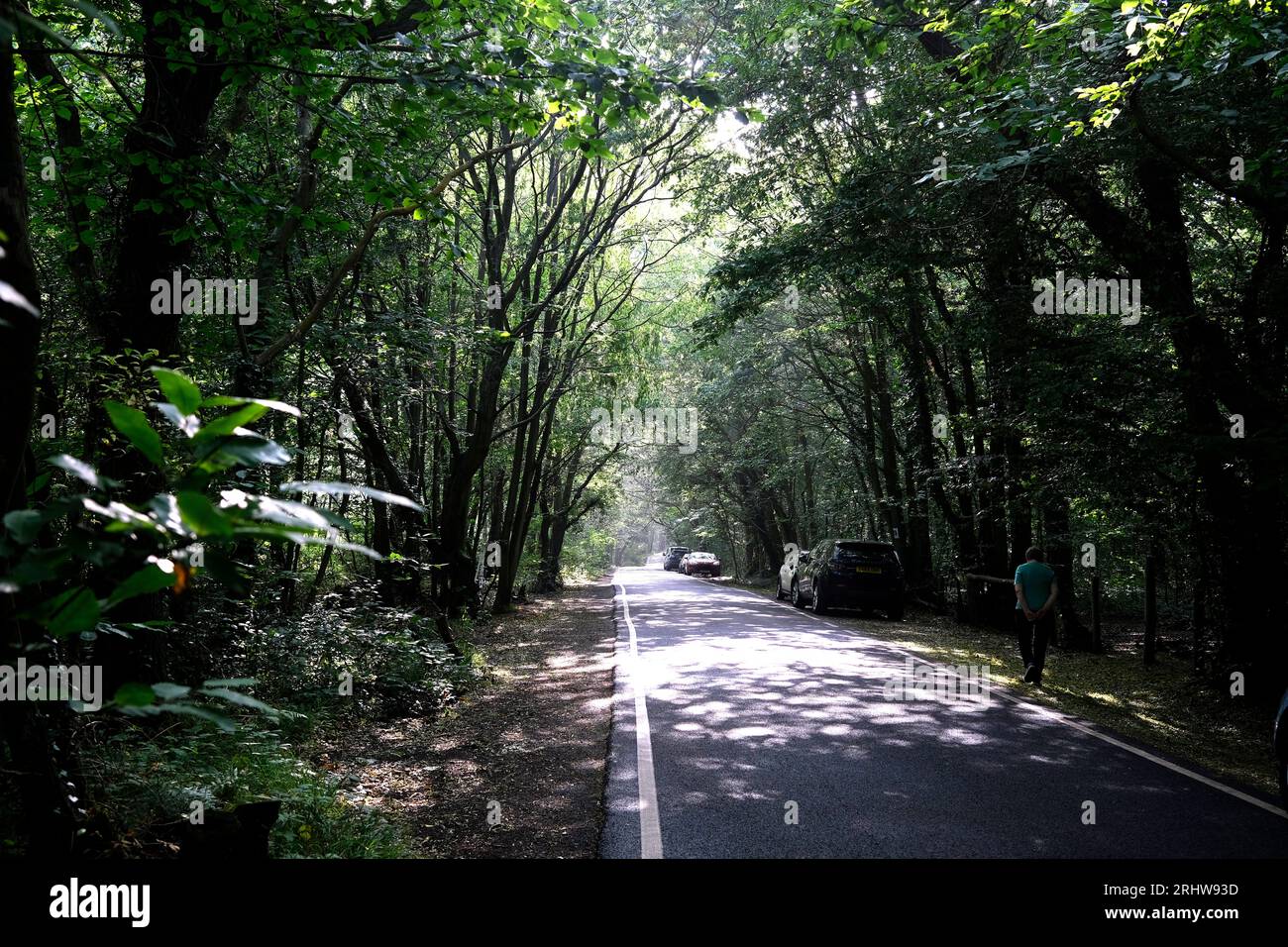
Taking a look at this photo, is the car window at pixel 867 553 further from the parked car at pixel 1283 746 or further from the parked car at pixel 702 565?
the parked car at pixel 702 565

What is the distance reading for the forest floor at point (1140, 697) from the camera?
788 cm

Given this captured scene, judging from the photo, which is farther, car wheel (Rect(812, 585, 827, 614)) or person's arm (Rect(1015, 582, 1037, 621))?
car wheel (Rect(812, 585, 827, 614))

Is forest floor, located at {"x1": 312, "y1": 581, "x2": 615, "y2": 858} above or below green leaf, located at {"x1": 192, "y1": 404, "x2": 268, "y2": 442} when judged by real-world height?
below

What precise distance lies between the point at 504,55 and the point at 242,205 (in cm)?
246

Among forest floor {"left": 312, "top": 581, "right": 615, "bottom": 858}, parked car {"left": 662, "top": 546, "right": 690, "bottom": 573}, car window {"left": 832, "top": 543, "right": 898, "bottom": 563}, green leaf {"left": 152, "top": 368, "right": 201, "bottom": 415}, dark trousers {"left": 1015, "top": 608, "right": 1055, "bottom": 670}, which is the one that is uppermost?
green leaf {"left": 152, "top": 368, "right": 201, "bottom": 415}

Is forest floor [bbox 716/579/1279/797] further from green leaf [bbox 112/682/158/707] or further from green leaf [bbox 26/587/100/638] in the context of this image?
green leaf [bbox 26/587/100/638]

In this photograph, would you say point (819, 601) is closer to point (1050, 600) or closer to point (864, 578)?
point (864, 578)

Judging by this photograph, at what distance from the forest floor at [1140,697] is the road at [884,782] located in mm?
538

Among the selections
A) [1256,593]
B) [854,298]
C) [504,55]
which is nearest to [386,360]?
[504,55]

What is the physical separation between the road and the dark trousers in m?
0.95

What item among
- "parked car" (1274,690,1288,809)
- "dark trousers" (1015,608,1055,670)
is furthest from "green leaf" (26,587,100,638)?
"dark trousers" (1015,608,1055,670)

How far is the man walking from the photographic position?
35.7ft

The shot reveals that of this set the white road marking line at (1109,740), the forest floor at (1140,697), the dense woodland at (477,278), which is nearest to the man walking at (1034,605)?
the forest floor at (1140,697)
